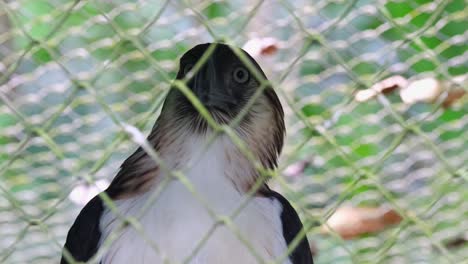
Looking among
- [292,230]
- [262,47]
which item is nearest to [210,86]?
[292,230]

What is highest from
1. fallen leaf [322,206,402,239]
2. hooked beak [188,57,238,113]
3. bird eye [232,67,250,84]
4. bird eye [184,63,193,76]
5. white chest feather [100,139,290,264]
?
bird eye [184,63,193,76]

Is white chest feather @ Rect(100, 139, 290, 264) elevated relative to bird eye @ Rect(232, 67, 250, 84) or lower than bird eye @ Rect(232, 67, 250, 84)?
lower

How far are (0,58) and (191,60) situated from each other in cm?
106

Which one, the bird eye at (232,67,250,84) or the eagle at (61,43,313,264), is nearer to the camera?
the eagle at (61,43,313,264)

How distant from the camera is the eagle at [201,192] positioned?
82.0 inches

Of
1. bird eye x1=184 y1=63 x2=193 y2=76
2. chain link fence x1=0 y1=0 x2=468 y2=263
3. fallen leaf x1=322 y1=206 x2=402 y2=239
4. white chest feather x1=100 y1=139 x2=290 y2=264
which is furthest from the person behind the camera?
fallen leaf x1=322 y1=206 x2=402 y2=239

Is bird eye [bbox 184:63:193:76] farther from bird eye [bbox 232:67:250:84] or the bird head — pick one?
bird eye [bbox 232:67:250:84]

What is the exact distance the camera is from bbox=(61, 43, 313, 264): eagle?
2.08 m

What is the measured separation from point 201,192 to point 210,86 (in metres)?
0.26

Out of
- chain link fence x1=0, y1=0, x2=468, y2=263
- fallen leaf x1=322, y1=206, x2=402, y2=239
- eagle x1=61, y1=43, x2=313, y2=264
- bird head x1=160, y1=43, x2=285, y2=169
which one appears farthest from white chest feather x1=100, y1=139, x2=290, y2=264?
fallen leaf x1=322, y1=206, x2=402, y2=239

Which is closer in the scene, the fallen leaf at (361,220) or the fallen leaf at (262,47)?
the fallen leaf at (262,47)

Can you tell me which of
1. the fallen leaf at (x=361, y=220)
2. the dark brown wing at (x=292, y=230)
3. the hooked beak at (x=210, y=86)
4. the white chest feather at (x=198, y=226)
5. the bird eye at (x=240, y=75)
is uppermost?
the hooked beak at (x=210, y=86)

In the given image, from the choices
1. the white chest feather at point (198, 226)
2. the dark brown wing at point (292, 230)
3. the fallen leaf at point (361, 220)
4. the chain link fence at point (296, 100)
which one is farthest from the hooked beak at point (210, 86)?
the fallen leaf at point (361, 220)

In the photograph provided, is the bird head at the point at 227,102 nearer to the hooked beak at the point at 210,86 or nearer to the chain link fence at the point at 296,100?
the hooked beak at the point at 210,86
